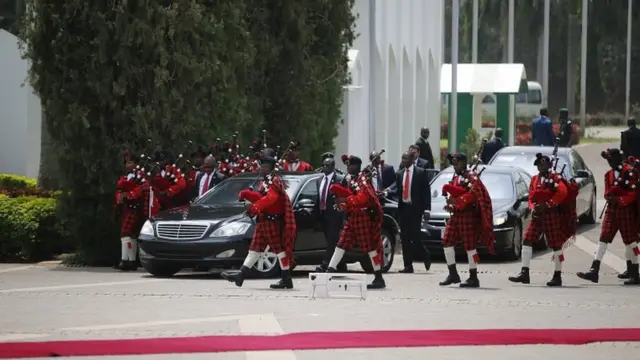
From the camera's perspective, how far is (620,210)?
18.5 metres

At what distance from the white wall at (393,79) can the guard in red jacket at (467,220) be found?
1135 cm

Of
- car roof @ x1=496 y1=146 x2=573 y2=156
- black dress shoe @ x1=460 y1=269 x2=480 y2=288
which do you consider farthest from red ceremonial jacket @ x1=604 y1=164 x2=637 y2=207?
car roof @ x1=496 y1=146 x2=573 y2=156

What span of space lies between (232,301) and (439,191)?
8507 mm

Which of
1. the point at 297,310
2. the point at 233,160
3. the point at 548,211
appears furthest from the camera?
the point at 233,160

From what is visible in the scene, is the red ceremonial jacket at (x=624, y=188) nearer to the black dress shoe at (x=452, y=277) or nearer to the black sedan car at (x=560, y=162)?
the black dress shoe at (x=452, y=277)

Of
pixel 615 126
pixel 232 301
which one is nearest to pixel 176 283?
pixel 232 301

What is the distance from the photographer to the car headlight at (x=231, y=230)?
18.4 metres

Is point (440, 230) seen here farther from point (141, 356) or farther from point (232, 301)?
point (141, 356)

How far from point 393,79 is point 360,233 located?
2494cm

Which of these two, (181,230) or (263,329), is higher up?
(181,230)

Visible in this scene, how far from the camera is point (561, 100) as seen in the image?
97.1 meters

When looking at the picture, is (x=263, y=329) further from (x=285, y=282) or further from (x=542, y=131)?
(x=542, y=131)

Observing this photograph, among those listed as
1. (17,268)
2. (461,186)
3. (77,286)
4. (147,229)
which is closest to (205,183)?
(147,229)

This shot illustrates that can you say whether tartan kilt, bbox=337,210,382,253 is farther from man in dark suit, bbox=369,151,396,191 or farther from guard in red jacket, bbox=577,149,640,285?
man in dark suit, bbox=369,151,396,191
